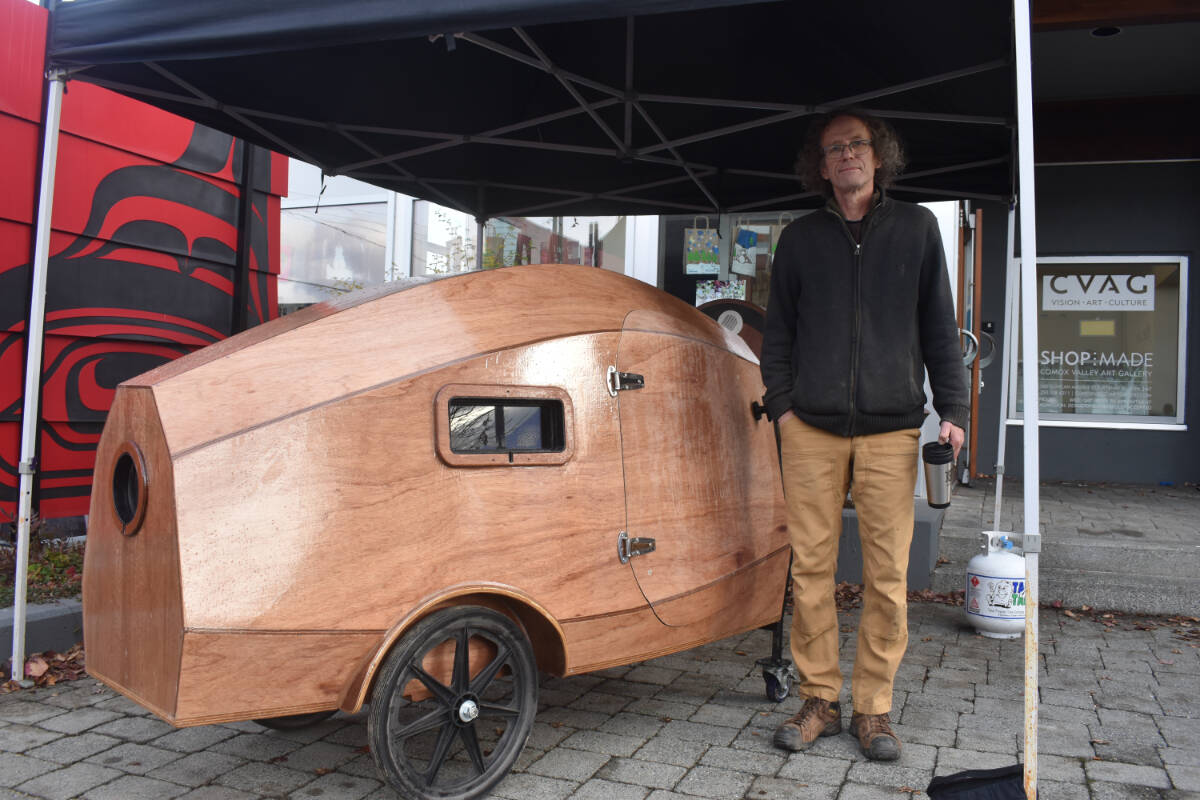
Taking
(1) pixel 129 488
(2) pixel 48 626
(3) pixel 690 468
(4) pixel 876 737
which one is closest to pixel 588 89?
(3) pixel 690 468

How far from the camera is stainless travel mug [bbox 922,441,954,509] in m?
3.23

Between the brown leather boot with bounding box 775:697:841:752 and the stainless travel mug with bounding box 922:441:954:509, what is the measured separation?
837mm

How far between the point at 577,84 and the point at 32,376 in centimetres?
269

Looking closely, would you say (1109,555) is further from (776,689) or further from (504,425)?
(504,425)

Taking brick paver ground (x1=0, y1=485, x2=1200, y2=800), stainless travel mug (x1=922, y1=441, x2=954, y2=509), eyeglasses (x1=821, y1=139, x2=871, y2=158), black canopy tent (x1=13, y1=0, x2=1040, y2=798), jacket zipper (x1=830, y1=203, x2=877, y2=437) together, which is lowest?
brick paver ground (x1=0, y1=485, x2=1200, y2=800)

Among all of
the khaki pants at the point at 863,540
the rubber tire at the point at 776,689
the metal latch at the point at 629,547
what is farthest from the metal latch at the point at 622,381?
the rubber tire at the point at 776,689

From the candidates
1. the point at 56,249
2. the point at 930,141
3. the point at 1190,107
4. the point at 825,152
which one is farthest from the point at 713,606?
the point at 1190,107

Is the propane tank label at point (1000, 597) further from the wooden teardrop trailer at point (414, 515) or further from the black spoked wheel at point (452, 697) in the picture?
the black spoked wheel at point (452, 697)

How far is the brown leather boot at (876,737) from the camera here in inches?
126

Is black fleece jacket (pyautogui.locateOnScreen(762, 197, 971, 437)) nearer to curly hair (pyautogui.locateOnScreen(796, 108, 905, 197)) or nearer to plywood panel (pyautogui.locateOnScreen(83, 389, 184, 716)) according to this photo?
curly hair (pyautogui.locateOnScreen(796, 108, 905, 197))

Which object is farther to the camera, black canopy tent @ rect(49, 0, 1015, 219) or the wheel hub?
black canopy tent @ rect(49, 0, 1015, 219)

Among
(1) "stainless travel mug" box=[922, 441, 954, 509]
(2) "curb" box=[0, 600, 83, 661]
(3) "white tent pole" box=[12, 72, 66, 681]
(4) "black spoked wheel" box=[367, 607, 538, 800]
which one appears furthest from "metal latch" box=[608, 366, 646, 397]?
(2) "curb" box=[0, 600, 83, 661]

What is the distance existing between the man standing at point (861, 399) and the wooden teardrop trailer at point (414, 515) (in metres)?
0.36

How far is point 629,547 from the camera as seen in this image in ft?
10.5
